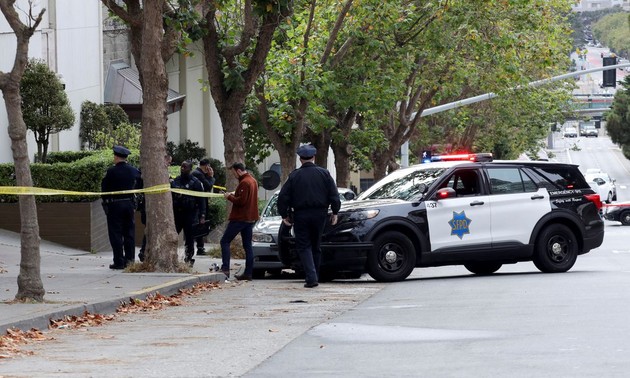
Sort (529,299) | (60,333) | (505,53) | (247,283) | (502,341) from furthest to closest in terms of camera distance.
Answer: (505,53) < (247,283) < (529,299) < (60,333) < (502,341)

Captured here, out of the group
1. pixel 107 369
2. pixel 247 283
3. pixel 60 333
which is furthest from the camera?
pixel 247 283

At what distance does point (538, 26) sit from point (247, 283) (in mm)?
15316

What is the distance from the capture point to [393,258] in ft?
59.6

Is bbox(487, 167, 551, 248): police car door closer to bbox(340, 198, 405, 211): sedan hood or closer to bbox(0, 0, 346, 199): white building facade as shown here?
bbox(340, 198, 405, 211): sedan hood

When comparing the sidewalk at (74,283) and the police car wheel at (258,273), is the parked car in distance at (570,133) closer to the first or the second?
the sidewalk at (74,283)

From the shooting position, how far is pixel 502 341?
34.5 ft

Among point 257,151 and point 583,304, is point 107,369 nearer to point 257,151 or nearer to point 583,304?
point 583,304

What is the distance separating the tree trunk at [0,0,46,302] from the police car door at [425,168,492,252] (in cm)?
644

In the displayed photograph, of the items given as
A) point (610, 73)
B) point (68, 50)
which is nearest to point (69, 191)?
point (68, 50)

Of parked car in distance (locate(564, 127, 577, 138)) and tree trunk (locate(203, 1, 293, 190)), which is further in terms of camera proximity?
parked car in distance (locate(564, 127, 577, 138))

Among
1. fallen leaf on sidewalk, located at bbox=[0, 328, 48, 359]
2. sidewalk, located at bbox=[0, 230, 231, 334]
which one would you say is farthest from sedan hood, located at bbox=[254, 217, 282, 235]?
fallen leaf on sidewalk, located at bbox=[0, 328, 48, 359]

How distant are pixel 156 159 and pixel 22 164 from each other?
15.9 feet

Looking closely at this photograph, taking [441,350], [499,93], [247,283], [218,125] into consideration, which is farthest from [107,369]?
[218,125]

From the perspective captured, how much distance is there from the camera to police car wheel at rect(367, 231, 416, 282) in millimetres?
18094
